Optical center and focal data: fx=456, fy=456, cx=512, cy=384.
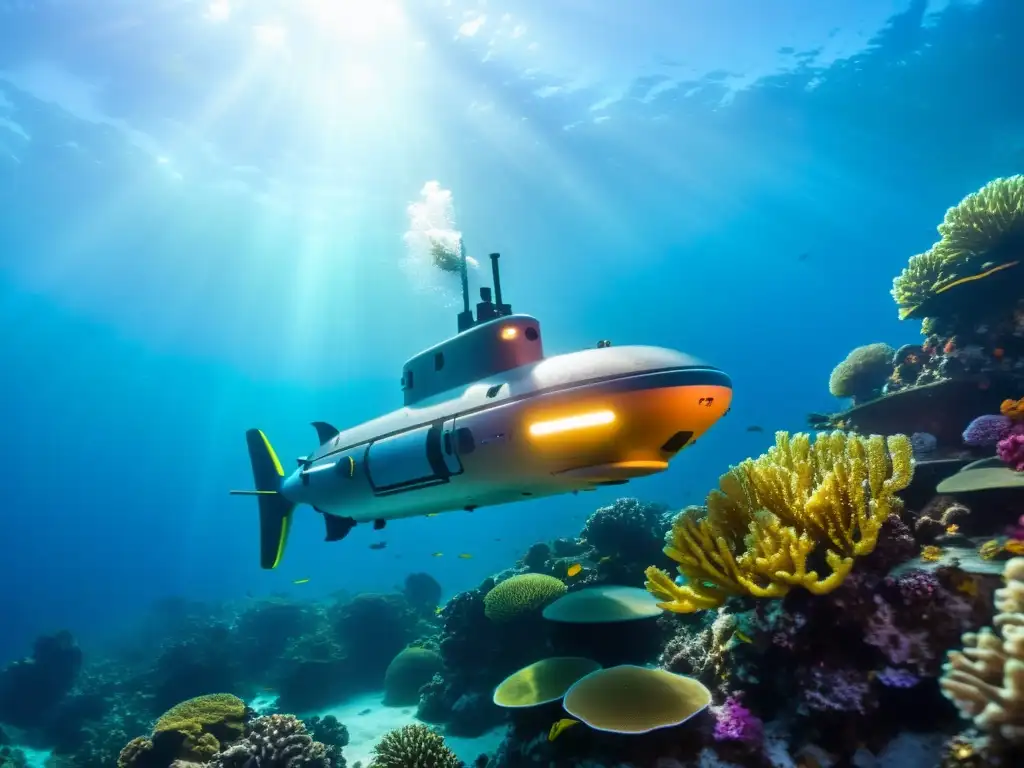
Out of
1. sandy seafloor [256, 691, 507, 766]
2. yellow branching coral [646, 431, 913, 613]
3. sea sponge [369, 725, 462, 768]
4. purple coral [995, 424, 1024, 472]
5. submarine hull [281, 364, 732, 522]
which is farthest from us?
sandy seafloor [256, 691, 507, 766]

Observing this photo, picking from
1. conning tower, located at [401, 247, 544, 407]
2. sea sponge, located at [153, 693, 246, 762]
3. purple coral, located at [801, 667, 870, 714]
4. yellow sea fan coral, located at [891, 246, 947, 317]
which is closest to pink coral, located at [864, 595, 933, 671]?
purple coral, located at [801, 667, 870, 714]

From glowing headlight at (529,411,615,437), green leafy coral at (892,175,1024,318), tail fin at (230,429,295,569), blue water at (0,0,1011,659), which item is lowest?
glowing headlight at (529,411,615,437)

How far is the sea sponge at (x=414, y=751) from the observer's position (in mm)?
5953

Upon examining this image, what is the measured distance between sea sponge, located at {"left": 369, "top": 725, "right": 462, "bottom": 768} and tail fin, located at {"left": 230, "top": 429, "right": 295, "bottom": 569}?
18.6 ft

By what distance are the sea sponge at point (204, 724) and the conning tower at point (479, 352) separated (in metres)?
5.94

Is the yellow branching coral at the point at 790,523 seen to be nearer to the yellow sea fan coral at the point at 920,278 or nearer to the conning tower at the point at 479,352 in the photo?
the conning tower at the point at 479,352

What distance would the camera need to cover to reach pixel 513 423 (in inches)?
199

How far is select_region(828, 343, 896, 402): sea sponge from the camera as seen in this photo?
10.2 meters

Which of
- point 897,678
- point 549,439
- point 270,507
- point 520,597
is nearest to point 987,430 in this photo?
point 897,678

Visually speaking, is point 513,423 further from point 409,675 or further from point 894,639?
point 409,675

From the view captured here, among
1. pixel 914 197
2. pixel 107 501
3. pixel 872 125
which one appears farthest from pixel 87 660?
pixel 107 501

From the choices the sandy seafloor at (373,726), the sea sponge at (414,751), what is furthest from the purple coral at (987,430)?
the sandy seafloor at (373,726)

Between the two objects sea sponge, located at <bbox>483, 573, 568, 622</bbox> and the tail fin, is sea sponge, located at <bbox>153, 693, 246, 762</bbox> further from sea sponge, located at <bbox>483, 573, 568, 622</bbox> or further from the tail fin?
sea sponge, located at <bbox>483, 573, 568, 622</bbox>

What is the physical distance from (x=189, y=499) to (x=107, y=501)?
19555 millimetres
